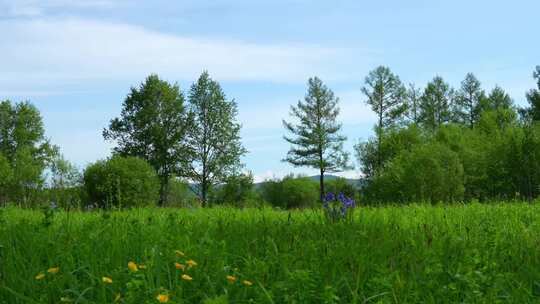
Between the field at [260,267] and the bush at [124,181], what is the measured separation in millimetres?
19316

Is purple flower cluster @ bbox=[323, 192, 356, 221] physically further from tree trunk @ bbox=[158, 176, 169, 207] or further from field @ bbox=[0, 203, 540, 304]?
tree trunk @ bbox=[158, 176, 169, 207]

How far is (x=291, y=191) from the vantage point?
5703 cm

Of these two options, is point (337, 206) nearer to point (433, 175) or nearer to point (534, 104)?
point (433, 175)

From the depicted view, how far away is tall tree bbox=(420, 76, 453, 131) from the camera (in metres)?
53.0

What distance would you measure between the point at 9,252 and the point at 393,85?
45.2m

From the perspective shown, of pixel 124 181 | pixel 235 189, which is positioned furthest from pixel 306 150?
pixel 124 181

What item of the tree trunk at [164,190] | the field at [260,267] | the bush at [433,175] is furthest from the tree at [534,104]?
the field at [260,267]

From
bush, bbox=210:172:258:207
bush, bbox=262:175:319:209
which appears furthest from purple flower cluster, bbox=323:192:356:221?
bush, bbox=262:175:319:209

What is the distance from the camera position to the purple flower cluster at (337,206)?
22.5 ft

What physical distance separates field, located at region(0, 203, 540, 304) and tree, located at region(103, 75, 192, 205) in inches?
1333

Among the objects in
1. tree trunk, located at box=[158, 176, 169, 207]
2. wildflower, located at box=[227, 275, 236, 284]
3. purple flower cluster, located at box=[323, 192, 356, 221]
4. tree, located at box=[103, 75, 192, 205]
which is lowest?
wildflower, located at box=[227, 275, 236, 284]

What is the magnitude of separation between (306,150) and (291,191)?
1211 centimetres

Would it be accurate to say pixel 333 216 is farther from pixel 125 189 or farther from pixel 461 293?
pixel 125 189

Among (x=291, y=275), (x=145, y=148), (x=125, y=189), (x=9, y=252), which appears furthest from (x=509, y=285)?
(x=145, y=148)
